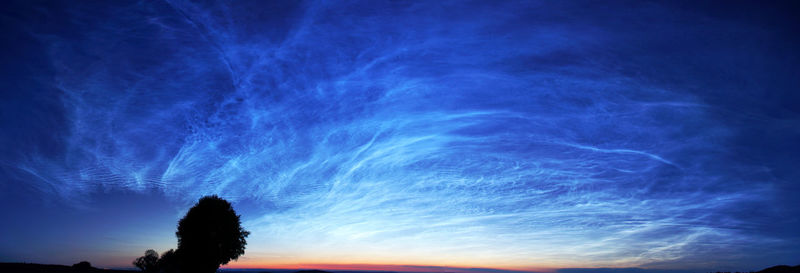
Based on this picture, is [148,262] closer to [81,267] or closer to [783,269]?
[81,267]

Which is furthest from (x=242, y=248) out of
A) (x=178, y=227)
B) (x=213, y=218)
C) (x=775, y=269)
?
(x=775, y=269)

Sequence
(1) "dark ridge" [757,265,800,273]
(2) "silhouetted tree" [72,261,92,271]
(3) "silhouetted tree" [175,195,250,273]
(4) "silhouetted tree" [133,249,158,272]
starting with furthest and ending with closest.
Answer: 1. (4) "silhouetted tree" [133,249,158,272]
2. (3) "silhouetted tree" [175,195,250,273]
3. (2) "silhouetted tree" [72,261,92,271]
4. (1) "dark ridge" [757,265,800,273]

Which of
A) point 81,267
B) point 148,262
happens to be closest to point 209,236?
point 81,267

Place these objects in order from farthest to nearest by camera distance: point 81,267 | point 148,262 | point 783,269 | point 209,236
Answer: point 148,262 < point 81,267 < point 209,236 < point 783,269

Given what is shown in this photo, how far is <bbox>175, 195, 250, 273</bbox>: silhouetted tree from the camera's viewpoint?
40594 millimetres

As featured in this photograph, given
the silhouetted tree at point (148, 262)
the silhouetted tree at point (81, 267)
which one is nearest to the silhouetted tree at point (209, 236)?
the silhouetted tree at point (81, 267)

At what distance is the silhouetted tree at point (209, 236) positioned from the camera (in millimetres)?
40594

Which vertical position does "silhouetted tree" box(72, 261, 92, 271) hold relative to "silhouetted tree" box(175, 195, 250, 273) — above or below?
below

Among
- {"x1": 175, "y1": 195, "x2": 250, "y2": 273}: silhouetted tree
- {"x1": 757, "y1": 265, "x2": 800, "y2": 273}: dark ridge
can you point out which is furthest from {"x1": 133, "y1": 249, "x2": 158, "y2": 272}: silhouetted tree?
{"x1": 757, "y1": 265, "x2": 800, "y2": 273}: dark ridge

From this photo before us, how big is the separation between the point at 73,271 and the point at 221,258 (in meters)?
14.1

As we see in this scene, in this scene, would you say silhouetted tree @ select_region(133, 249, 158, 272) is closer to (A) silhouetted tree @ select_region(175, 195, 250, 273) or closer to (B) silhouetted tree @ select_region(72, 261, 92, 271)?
(B) silhouetted tree @ select_region(72, 261, 92, 271)

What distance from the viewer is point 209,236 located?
40.9m

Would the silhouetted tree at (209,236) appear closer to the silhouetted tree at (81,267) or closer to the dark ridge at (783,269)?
the silhouetted tree at (81,267)

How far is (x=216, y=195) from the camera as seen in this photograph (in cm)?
4366
